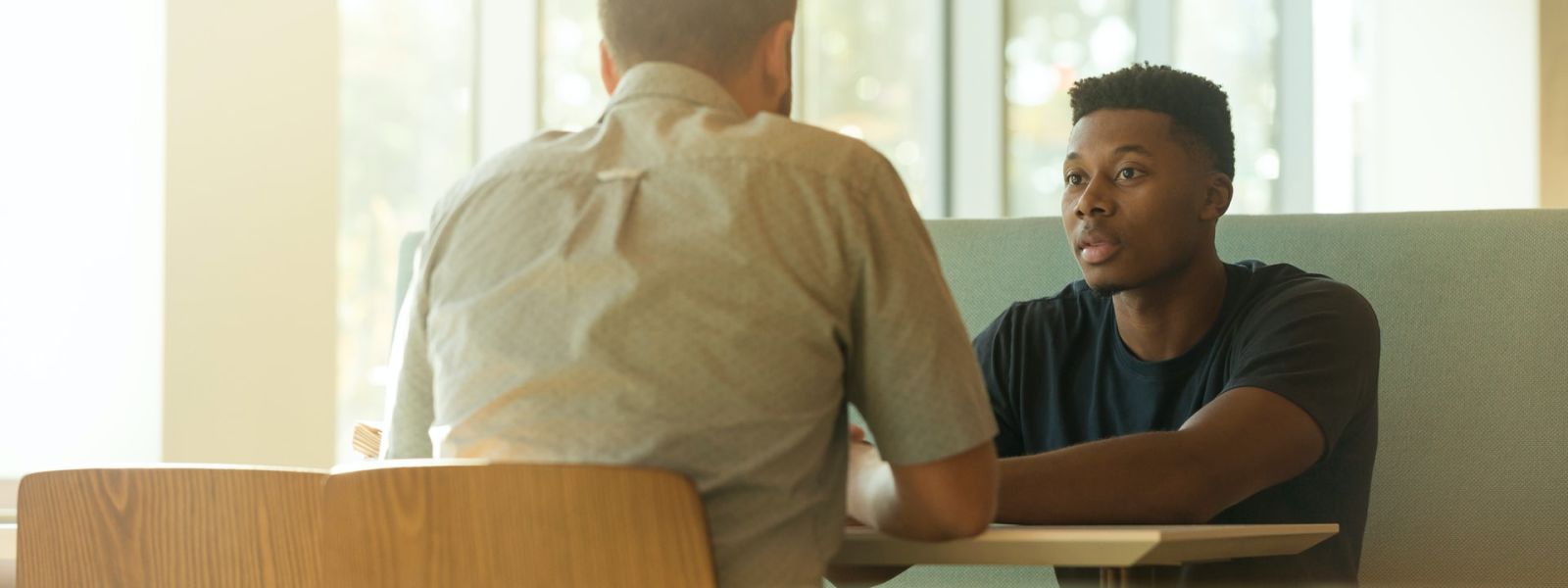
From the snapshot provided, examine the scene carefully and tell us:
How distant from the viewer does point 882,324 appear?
1.13 meters

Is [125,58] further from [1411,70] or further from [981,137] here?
[1411,70]

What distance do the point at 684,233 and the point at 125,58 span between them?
2.25 meters

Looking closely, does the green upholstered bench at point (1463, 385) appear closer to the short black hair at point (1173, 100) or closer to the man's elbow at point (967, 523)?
the short black hair at point (1173, 100)

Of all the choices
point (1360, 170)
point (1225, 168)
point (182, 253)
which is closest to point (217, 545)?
point (1225, 168)

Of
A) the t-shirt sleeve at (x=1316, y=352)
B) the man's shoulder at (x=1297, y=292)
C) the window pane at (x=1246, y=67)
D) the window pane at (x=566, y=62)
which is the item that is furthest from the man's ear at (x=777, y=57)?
the window pane at (x=1246, y=67)

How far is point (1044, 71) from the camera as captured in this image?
4727 millimetres

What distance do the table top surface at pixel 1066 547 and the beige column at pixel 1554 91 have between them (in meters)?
2.87

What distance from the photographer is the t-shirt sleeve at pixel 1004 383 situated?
216cm

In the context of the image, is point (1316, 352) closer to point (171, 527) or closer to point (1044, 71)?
point (171, 527)

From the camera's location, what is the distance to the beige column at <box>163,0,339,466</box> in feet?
9.82

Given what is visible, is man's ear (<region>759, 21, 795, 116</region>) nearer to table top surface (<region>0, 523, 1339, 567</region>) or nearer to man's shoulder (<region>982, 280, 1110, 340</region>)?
table top surface (<region>0, 523, 1339, 567</region>)

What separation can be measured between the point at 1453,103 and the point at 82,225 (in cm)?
314

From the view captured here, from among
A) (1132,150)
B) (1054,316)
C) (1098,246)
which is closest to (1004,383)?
(1054,316)

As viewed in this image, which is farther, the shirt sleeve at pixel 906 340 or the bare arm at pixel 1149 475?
the bare arm at pixel 1149 475
